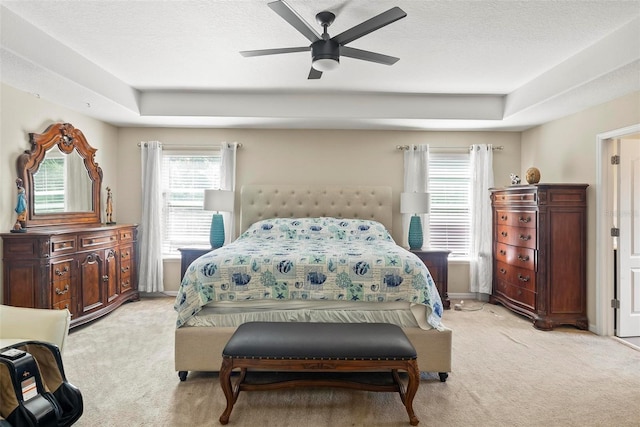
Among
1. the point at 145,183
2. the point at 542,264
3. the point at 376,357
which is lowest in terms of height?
the point at 376,357

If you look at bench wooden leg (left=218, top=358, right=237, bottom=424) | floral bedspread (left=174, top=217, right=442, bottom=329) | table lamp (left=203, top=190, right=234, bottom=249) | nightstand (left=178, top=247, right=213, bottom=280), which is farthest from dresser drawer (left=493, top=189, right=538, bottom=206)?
nightstand (left=178, top=247, right=213, bottom=280)

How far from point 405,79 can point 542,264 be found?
251 cm

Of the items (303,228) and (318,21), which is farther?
(303,228)

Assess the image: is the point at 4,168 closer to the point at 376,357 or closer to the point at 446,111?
the point at 376,357

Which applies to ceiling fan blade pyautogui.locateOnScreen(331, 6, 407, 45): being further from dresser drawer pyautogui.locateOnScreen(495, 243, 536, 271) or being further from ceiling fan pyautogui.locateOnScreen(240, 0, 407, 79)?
dresser drawer pyautogui.locateOnScreen(495, 243, 536, 271)

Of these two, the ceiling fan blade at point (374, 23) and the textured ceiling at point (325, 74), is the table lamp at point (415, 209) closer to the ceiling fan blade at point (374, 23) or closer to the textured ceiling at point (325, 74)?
the textured ceiling at point (325, 74)

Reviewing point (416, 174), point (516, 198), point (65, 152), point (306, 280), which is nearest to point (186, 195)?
point (65, 152)

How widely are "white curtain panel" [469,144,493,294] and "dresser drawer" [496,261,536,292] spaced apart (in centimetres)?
28

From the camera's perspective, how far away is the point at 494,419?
2.26 metres

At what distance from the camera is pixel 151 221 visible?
202 inches

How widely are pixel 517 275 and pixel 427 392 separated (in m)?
2.52

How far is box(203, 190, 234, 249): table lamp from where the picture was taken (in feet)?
15.7

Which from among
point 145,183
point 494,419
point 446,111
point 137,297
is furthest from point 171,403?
point 446,111

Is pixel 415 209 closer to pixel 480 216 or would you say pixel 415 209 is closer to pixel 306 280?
pixel 480 216
